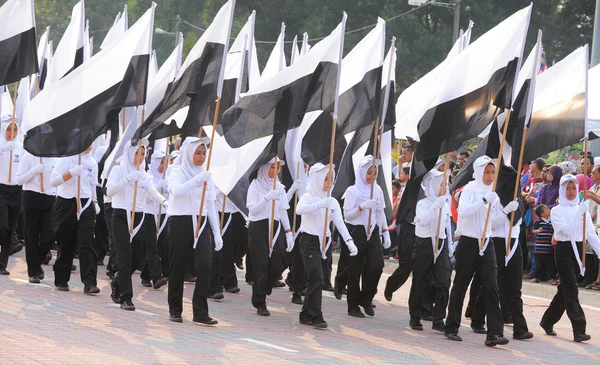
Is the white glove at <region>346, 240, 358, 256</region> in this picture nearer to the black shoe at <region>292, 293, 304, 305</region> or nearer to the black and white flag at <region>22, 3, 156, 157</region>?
the black shoe at <region>292, 293, 304, 305</region>

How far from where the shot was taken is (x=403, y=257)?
14039mm

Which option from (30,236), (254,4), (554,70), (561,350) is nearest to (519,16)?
(554,70)

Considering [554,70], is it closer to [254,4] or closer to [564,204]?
[564,204]

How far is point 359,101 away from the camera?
13188 millimetres

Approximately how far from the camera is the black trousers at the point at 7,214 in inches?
580

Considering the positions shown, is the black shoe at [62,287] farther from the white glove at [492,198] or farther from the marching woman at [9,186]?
the white glove at [492,198]

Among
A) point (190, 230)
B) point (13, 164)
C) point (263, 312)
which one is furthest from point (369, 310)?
point (13, 164)

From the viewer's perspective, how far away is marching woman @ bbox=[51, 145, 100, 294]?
1321 centimetres

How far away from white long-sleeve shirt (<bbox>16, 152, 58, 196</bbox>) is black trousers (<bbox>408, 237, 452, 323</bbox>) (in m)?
4.72

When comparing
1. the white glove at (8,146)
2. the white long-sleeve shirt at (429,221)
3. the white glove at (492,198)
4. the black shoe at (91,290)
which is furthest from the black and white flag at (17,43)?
the white glove at (492,198)

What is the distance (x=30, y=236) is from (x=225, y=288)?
8.49ft

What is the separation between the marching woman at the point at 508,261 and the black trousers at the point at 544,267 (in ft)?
15.1

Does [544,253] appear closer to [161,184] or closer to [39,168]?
[161,184]

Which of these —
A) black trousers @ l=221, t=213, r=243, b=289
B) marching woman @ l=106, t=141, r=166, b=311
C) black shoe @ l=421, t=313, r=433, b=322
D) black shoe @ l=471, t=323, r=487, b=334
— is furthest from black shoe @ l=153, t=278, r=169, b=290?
black shoe @ l=471, t=323, r=487, b=334
